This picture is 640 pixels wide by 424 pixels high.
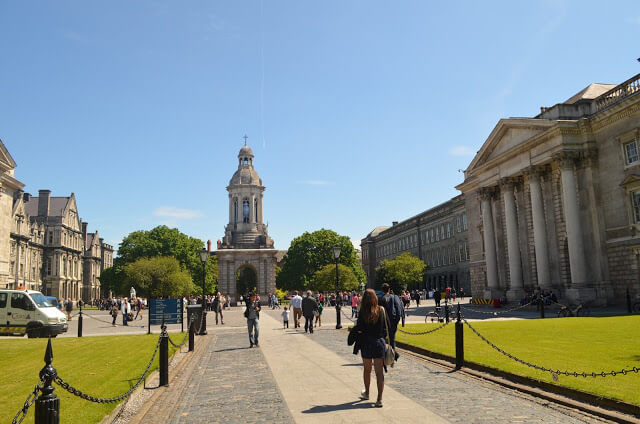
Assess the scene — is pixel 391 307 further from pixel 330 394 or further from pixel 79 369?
pixel 79 369

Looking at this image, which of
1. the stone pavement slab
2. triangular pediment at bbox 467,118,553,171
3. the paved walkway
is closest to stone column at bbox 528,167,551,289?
triangular pediment at bbox 467,118,553,171

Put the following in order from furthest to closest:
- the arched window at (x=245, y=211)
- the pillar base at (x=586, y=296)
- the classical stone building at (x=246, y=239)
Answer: the arched window at (x=245, y=211), the classical stone building at (x=246, y=239), the pillar base at (x=586, y=296)

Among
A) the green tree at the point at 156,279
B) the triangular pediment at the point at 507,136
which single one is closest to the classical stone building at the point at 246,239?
the green tree at the point at 156,279

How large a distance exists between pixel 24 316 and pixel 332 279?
59.3 metres

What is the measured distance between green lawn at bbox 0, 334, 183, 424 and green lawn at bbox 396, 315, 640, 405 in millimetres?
8221

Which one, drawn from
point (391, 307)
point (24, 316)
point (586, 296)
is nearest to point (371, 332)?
point (391, 307)

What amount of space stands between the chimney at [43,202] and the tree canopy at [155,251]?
17.7m

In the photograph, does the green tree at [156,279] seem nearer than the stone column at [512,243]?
No

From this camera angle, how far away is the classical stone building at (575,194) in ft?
104

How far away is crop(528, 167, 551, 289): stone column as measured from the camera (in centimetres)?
3722

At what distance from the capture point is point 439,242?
285 feet

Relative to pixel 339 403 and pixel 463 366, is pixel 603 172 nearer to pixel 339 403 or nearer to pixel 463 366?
pixel 463 366

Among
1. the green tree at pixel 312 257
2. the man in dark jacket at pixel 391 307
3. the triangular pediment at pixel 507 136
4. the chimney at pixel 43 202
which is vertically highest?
the chimney at pixel 43 202

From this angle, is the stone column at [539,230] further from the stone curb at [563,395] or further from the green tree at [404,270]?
the green tree at [404,270]
